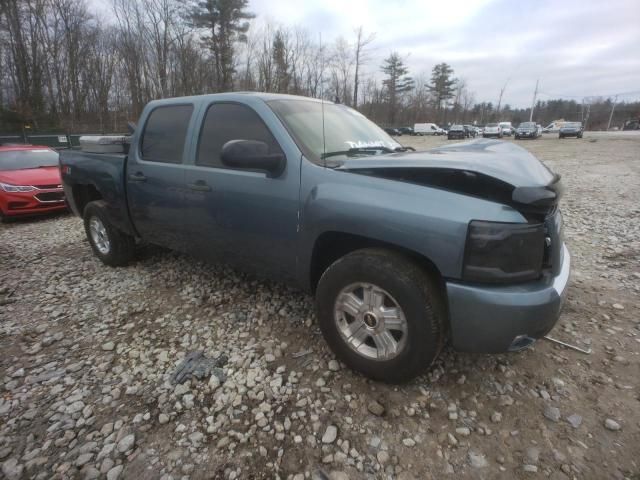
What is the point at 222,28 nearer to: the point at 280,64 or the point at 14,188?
the point at 280,64

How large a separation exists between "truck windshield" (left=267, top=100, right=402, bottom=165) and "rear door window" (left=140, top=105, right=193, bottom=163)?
3.26 ft

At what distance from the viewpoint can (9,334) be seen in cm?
292

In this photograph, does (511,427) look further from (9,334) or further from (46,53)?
(46,53)

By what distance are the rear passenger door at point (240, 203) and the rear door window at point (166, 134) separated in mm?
284

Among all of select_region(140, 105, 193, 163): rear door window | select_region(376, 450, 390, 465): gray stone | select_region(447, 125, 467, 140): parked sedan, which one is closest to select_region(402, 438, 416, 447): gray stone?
select_region(376, 450, 390, 465): gray stone

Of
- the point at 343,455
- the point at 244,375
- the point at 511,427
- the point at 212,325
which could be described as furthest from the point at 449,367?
the point at 212,325

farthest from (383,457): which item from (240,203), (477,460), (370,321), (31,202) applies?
(31,202)

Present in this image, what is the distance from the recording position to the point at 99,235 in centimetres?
427

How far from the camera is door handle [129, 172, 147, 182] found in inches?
132

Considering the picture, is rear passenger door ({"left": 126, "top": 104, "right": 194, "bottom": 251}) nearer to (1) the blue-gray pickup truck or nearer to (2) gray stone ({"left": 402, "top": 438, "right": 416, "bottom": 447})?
(1) the blue-gray pickup truck

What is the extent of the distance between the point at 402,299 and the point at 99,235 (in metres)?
3.96

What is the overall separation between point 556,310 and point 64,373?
316cm

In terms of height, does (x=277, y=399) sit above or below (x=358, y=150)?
below

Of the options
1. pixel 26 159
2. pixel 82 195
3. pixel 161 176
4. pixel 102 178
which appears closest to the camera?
pixel 161 176
